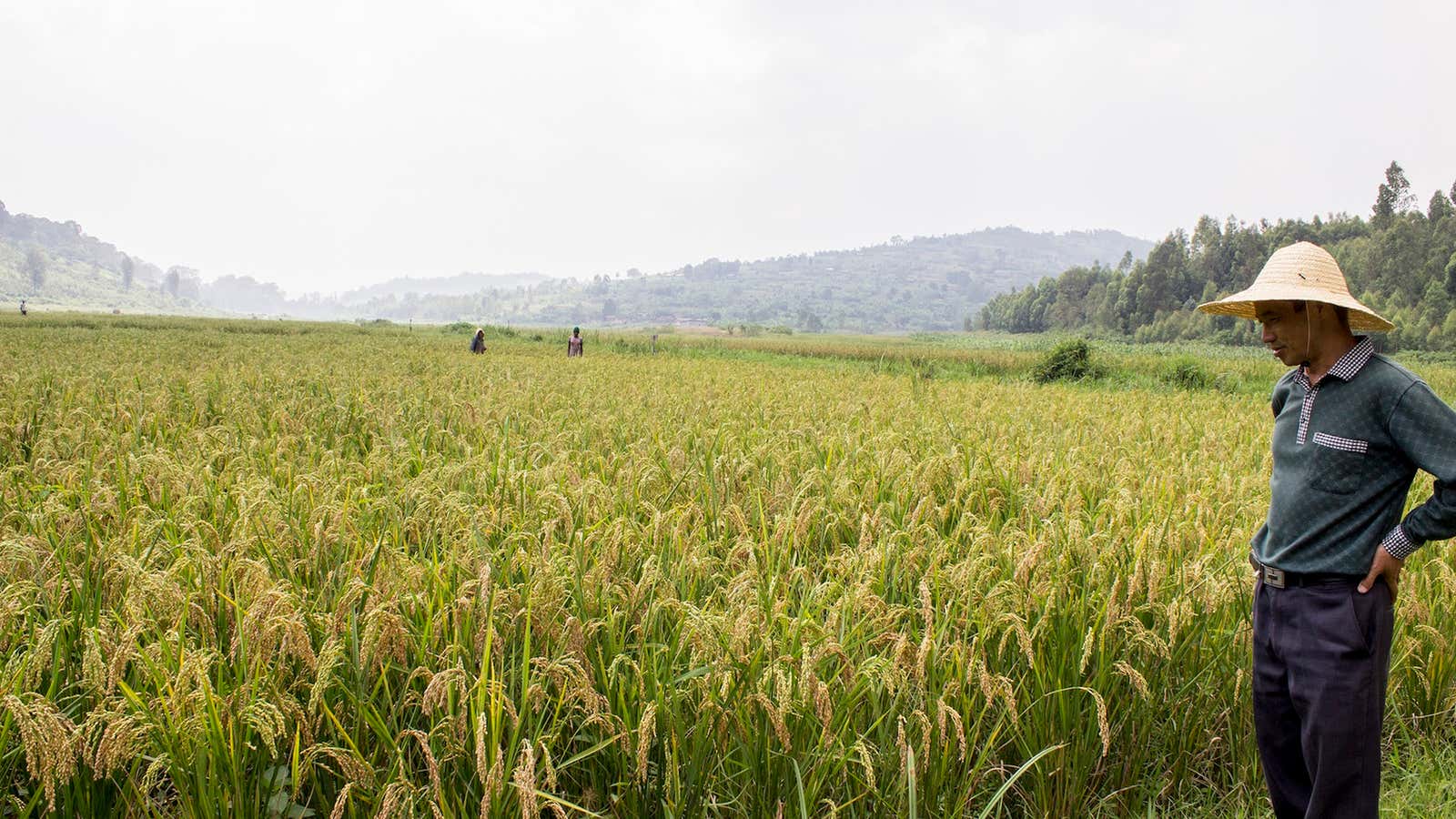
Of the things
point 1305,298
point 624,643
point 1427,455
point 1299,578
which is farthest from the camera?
point 624,643

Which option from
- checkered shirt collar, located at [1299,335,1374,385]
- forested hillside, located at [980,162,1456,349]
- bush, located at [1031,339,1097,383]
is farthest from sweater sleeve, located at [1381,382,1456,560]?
forested hillside, located at [980,162,1456,349]

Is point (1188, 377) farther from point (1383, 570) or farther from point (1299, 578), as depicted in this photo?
point (1383, 570)

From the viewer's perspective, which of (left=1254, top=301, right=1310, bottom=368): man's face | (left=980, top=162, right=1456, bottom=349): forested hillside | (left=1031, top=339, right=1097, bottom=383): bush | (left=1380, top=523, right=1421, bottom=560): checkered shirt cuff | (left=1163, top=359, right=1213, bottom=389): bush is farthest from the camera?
(left=980, top=162, right=1456, bottom=349): forested hillside

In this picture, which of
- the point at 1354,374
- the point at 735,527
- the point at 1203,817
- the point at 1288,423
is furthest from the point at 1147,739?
the point at 735,527

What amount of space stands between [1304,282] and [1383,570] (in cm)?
90

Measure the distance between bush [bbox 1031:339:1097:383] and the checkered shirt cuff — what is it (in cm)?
2257

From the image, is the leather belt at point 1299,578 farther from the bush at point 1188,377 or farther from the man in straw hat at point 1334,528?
the bush at point 1188,377

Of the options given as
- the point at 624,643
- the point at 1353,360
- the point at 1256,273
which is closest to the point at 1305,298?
the point at 1353,360

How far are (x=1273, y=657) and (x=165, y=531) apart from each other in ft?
14.9

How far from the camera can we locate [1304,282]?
2387 millimetres

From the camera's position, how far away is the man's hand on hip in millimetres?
2221

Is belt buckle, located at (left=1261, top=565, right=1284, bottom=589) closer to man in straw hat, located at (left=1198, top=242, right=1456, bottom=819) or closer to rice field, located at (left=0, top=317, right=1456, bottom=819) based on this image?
man in straw hat, located at (left=1198, top=242, right=1456, bottom=819)

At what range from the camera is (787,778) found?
7.52ft

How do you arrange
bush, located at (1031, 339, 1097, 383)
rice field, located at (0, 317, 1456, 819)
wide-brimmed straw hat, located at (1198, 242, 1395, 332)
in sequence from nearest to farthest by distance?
rice field, located at (0, 317, 1456, 819), wide-brimmed straw hat, located at (1198, 242, 1395, 332), bush, located at (1031, 339, 1097, 383)
